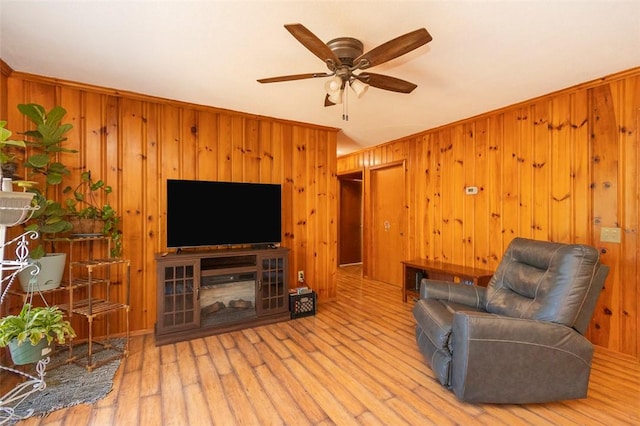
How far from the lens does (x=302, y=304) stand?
3494 mm

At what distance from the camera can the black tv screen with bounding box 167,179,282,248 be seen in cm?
296

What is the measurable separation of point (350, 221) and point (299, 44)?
16.5 feet

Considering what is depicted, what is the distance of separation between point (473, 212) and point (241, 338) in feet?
10.1

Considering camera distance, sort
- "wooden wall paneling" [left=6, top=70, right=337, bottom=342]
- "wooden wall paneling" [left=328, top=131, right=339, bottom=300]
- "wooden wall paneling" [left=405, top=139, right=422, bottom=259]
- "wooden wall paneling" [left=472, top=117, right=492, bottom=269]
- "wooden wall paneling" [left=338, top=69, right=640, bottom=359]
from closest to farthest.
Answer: "wooden wall paneling" [left=338, top=69, right=640, bottom=359] < "wooden wall paneling" [left=6, top=70, right=337, bottom=342] < "wooden wall paneling" [left=472, top=117, right=492, bottom=269] < "wooden wall paneling" [left=328, top=131, right=339, bottom=300] < "wooden wall paneling" [left=405, top=139, right=422, bottom=259]

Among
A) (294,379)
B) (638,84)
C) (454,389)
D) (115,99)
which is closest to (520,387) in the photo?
(454,389)

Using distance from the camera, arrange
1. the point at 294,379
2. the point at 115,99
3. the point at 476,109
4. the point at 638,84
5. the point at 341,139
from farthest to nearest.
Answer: the point at 341,139, the point at 476,109, the point at 115,99, the point at 638,84, the point at 294,379

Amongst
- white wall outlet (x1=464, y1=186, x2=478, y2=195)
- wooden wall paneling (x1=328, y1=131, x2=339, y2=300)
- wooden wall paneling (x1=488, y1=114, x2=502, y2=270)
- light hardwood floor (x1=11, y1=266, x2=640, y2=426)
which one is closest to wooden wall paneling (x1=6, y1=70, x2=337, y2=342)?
wooden wall paneling (x1=328, y1=131, x2=339, y2=300)

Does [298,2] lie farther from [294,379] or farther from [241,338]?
[241,338]

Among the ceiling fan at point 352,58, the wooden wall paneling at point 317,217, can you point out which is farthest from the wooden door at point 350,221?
the ceiling fan at point 352,58

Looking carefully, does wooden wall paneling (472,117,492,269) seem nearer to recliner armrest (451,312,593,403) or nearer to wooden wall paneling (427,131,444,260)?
wooden wall paneling (427,131,444,260)

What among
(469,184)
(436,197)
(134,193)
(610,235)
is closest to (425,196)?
(436,197)

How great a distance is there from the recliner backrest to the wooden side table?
0.72 m

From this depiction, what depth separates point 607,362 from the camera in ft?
8.11

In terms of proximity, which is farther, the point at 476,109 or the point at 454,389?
the point at 476,109
